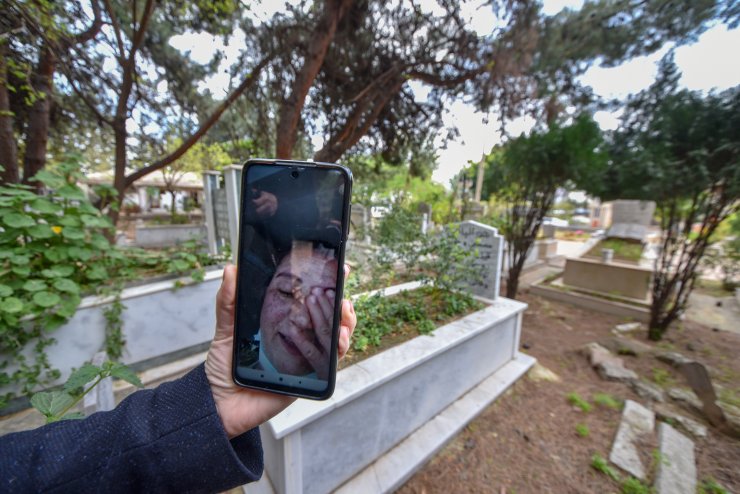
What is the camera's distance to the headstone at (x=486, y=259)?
3.98 m

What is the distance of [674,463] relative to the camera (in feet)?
7.57

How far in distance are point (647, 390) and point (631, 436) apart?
39.0 inches

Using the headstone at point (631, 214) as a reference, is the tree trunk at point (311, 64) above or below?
above

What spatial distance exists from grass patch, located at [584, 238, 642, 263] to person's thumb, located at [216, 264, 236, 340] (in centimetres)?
976

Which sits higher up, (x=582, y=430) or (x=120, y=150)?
(x=120, y=150)

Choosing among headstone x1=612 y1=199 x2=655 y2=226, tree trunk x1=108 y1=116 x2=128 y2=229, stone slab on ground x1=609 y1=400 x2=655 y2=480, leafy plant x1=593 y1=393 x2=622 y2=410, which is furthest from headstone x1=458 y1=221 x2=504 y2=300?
headstone x1=612 y1=199 x2=655 y2=226

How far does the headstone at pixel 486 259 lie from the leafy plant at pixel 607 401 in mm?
1517

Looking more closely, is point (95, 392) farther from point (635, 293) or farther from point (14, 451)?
point (635, 293)

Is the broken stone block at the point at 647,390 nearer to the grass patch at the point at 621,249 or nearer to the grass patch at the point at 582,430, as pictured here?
the grass patch at the point at 582,430

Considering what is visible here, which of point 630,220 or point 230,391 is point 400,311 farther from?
point 630,220

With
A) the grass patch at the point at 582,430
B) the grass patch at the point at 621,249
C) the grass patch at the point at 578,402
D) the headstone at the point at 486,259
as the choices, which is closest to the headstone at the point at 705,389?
the grass patch at the point at 578,402

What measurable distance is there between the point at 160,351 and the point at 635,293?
8.95 meters

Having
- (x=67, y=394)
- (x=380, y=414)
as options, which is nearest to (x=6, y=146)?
(x=67, y=394)

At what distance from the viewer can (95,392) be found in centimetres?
187
